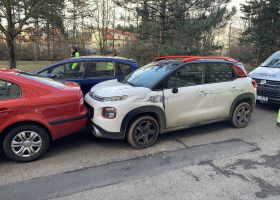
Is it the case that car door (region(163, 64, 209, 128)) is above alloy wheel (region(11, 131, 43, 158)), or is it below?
above

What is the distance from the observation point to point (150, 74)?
464 cm

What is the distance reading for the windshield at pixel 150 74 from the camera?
435 cm

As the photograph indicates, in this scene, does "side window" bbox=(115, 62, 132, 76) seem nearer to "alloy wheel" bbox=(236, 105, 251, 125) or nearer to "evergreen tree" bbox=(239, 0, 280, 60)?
"alloy wheel" bbox=(236, 105, 251, 125)

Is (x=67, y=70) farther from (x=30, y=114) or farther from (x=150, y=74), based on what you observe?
(x=30, y=114)

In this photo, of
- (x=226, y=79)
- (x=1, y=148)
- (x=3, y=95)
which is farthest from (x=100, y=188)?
(x=226, y=79)

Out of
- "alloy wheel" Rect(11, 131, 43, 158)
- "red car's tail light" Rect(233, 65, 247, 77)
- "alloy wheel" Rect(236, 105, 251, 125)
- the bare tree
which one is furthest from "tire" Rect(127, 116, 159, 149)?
the bare tree

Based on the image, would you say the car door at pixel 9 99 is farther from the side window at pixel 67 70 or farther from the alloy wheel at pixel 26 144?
the side window at pixel 67 70

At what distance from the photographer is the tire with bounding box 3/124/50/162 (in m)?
3.35

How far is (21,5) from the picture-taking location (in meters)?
10.4

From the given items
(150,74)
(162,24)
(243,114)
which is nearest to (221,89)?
(243,114)

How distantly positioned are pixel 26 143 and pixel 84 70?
9.97 ft

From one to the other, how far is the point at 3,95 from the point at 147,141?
254 centimetres

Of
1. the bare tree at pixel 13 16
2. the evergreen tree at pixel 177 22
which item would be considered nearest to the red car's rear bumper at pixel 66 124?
the bare tree at pixel 13 16

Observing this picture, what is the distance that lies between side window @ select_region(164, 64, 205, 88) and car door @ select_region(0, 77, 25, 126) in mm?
2539
